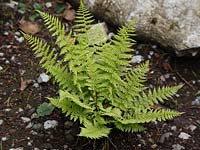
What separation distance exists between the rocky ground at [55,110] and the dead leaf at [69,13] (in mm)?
302

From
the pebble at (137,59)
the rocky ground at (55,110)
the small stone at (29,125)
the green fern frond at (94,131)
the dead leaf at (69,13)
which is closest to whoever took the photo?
the green fern frond at (94,131)

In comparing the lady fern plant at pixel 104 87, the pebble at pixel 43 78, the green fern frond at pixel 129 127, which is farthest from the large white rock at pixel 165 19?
the green fern frond at pixel 129 127

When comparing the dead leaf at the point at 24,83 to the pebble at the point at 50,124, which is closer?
the pebble at the point at 50,124

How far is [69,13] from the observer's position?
5.20 meters

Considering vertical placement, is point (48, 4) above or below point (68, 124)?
above

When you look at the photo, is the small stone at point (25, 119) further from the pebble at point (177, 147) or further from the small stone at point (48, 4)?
the small stone at point (48, 4)

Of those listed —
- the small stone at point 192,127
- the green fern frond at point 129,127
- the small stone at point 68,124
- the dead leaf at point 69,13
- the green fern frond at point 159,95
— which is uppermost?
the dead leaf at point 69,13

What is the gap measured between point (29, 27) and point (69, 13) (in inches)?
18.5

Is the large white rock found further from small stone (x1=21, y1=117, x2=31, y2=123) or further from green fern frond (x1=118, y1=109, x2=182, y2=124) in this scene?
small stone (x1=21, y1=117, x2=31, y2=123)

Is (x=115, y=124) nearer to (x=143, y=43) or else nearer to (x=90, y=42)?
(x=90, y=42)

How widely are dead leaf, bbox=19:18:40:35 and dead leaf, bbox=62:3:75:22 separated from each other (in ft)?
1.06

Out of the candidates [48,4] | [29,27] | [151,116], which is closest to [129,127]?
[151,116]

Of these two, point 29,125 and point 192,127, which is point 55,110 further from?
point 192,127

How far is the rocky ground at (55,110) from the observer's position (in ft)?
13.3
